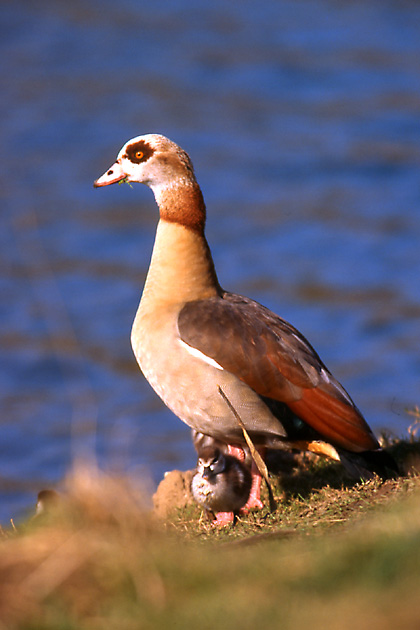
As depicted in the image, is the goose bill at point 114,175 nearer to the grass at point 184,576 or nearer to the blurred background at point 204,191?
the grass at point 184,576

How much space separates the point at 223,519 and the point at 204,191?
1348 centimetres

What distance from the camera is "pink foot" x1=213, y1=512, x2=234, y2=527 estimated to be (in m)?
5.93

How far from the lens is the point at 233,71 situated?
22.9 meters

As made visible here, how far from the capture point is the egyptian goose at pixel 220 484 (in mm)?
6113

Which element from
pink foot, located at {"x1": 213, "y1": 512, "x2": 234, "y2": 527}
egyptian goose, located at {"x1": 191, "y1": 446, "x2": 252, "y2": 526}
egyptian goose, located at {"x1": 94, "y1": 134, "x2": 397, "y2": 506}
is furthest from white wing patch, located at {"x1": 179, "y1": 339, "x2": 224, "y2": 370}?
pink foot, located at {"x1": 213, "y1": 512, "x2": 234, "y2": 527}

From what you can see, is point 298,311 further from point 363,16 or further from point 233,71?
point 363,16

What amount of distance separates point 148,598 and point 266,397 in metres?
2.44

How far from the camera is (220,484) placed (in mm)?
6238

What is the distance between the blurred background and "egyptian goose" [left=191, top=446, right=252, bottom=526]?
3.94 meters

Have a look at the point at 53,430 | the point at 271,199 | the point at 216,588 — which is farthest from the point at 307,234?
the point at 216,588

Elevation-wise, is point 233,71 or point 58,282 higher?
point 233,71

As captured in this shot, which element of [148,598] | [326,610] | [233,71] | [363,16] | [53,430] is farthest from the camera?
[363,16]

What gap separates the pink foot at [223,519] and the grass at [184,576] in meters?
1.51

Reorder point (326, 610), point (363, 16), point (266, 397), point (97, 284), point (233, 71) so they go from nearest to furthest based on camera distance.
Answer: point (326, 610)
point (266, 397)
point (97, 284)
point (233, 71)
point (363, 16)
